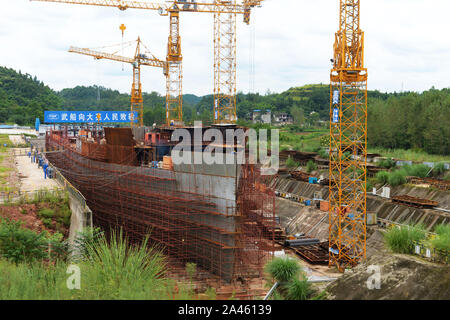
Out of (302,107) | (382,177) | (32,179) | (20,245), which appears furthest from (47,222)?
(302,107)

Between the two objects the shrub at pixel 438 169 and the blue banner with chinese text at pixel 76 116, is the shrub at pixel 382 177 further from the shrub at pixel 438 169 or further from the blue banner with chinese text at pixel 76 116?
the blue banner with chinese text at pixel 76 116

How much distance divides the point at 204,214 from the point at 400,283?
27.2 feet

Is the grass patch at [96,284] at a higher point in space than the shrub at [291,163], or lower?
higher

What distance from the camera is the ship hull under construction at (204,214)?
15.0 m

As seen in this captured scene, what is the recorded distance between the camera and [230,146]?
21.7 m

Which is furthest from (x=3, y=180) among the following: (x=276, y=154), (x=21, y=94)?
(x=21, y=94)

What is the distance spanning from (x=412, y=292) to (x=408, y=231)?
5487mm

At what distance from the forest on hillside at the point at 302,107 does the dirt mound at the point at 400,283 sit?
32.8 meters

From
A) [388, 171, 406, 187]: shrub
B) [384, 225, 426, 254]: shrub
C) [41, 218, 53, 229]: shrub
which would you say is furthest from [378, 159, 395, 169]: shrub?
[41, 218, 53, 229]: shrub

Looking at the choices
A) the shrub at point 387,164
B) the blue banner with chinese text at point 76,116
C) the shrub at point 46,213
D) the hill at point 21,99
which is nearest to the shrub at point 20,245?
the shrub at point 46,213

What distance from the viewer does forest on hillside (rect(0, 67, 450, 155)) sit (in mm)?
40875

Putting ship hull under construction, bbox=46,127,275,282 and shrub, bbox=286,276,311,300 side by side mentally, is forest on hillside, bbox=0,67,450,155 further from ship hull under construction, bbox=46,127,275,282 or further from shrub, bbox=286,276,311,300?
shrub, bbox=286,276,311,300

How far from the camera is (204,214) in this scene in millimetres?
15898
